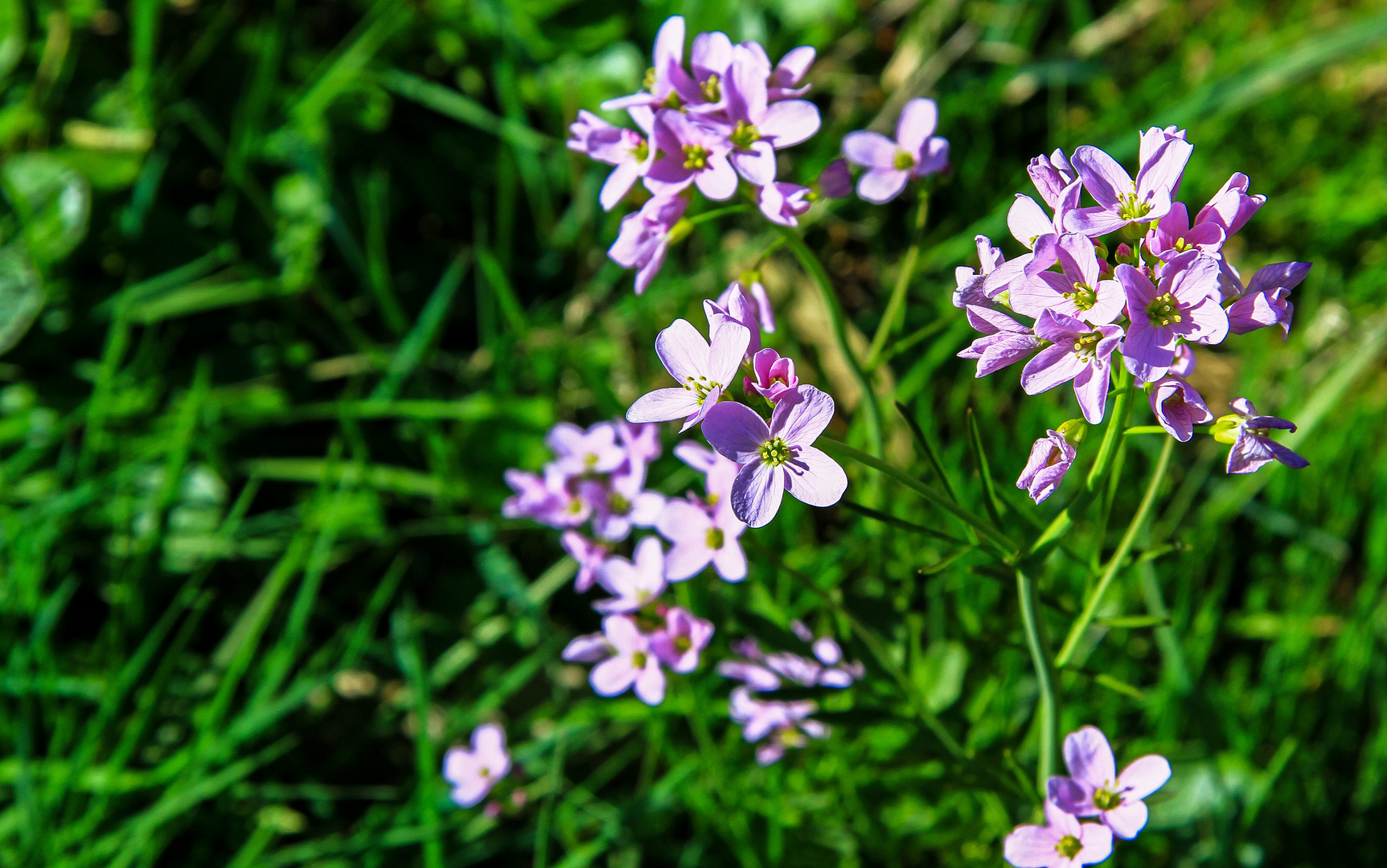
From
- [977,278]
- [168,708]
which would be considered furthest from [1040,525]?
[168,708]

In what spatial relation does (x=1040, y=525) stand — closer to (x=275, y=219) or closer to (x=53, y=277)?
(x=275, y=219)

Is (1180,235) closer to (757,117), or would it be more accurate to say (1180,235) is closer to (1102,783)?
(757,117)

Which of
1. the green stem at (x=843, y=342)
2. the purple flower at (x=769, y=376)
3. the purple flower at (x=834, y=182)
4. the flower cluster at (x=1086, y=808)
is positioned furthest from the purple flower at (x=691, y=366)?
the flower cluster at (x=1086, y=808)

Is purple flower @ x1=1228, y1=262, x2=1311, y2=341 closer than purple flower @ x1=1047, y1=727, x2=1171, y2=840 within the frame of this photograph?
Yes

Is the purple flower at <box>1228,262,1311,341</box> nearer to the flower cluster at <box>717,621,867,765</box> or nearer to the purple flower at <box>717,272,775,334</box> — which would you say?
the purple flower at <box>717,272,775,334</box>

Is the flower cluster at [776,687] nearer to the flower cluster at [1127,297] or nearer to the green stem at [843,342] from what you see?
the green stem at [843,342]

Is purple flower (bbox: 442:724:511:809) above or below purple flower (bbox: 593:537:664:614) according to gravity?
below

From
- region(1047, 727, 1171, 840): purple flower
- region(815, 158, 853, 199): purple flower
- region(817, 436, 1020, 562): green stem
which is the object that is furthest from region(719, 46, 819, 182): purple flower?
region(1047, 727, 1171, 840): purple flower
